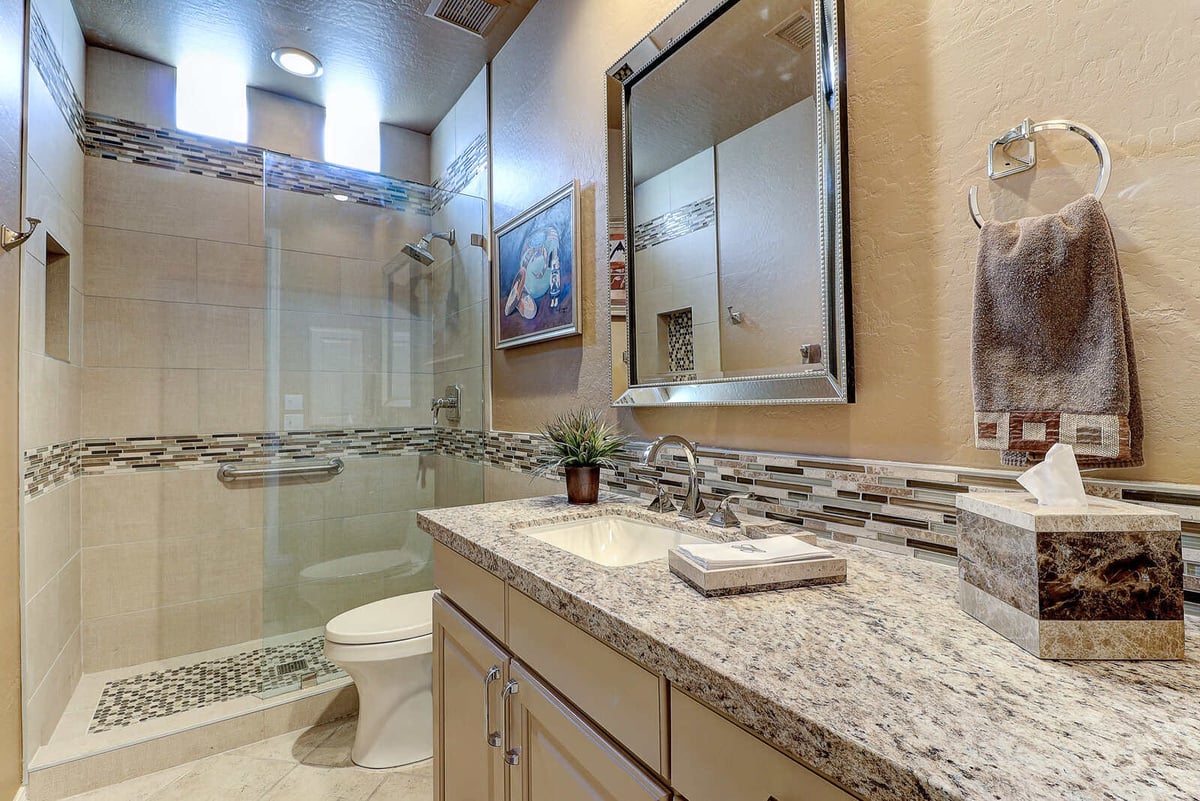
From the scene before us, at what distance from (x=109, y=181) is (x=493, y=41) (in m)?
1.73

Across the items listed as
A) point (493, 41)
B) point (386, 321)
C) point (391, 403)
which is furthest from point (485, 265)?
point (493, 41)

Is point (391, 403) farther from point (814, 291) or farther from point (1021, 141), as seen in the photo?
point (1021, 141)

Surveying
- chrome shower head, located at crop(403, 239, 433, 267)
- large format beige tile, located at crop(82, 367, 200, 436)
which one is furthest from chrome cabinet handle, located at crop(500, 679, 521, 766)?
large format beige tile, located at crop(82, 367, 200, 436)

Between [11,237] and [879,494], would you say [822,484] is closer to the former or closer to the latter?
[879,494]

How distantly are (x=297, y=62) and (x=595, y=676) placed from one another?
2812 mm

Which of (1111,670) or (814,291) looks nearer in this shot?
(1111,670)

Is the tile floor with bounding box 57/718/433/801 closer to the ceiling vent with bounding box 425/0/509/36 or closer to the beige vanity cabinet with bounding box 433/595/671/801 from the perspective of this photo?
the beige vanity cabinet with bounding box 433/595/671/801

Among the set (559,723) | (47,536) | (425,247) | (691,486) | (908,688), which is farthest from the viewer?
(425,247)

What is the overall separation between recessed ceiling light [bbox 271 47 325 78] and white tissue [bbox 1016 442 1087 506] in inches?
114

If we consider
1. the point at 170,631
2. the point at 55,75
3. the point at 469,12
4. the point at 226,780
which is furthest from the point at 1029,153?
the point at 170,631

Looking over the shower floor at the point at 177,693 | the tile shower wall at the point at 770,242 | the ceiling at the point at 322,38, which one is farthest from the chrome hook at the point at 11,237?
the tile shower wall at the point at 770,242

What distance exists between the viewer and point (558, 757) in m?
0.86

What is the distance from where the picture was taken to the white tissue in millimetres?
593

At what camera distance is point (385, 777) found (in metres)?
1.76
